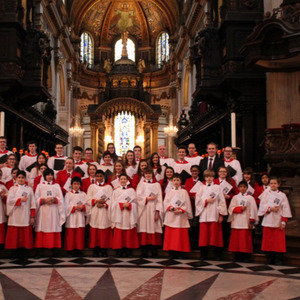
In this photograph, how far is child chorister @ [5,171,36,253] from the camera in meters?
8.13

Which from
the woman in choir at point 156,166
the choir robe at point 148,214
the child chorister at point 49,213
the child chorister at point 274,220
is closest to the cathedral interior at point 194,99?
the child chorister at point 274,220

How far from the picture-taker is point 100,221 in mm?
8422

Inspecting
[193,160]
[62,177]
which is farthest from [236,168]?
[62,177]

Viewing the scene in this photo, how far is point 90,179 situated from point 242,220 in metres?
2.91

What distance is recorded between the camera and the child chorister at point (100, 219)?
841 centimetres

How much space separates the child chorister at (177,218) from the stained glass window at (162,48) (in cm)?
2886

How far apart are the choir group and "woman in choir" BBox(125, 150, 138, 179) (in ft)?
1.93

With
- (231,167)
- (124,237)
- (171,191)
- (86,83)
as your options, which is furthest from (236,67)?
(86,83)

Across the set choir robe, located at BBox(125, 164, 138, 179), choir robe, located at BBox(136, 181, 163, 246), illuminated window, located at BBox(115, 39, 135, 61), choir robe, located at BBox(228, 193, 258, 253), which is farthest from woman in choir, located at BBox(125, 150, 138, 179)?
illuminated window, located at BBox(115, 39, 135, 61)

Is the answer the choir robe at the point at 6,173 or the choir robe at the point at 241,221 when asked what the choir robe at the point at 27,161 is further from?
the choir robe at the point at 241,221

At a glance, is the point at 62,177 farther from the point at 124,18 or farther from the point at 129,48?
the point at 129,48

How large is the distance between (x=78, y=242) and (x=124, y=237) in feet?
2.58

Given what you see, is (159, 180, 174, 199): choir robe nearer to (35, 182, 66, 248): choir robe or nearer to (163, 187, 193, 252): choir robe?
(163, 187, 193, 252): choir robe

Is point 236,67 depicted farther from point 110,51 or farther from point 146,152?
point 110,51
